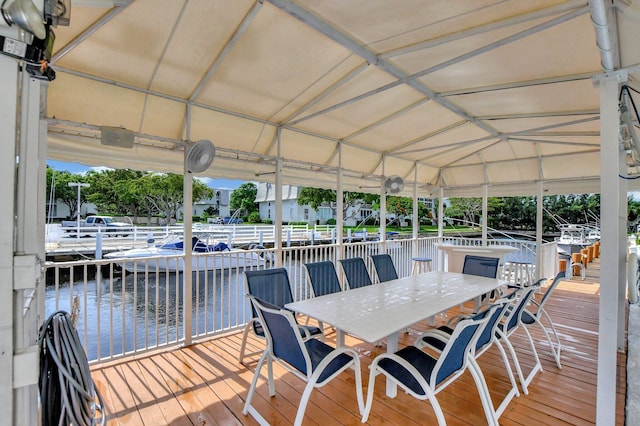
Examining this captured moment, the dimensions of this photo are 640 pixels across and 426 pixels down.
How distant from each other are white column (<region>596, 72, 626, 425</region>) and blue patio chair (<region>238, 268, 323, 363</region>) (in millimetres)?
2045

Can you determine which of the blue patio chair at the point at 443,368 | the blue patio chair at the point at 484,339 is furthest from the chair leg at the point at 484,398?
the blue patio chair at the point at 484,339

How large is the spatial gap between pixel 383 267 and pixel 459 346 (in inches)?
93.7

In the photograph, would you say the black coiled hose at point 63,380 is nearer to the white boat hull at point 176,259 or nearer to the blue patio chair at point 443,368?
the white boat hull at point 176,259

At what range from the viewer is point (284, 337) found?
203cm

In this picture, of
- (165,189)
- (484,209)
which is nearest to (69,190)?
(165,189)

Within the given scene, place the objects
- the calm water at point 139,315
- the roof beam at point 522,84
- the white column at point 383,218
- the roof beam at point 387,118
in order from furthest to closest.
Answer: the white column at point 383,218 < the roof beam at point 387,118 < the calm water at point 139,315 < the roof beam at point 522,84

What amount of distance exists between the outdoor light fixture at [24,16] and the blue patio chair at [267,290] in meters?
2.19

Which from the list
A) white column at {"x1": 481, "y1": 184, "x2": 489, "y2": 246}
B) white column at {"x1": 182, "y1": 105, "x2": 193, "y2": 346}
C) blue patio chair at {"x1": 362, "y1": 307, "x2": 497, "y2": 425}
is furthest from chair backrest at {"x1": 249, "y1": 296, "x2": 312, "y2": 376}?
white column at {"x1": 481, "y1": 184, "x2": 489, "y2": 246}

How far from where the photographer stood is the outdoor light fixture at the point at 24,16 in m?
0.91

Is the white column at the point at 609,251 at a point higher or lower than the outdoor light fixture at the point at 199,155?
lower

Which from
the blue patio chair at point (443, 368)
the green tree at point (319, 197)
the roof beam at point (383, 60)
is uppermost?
the roof beam at point (383, 60)

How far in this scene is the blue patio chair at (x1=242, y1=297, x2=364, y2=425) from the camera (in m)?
1.87

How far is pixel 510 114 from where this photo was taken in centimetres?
428

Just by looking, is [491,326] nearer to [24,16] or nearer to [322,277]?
[322,277]
